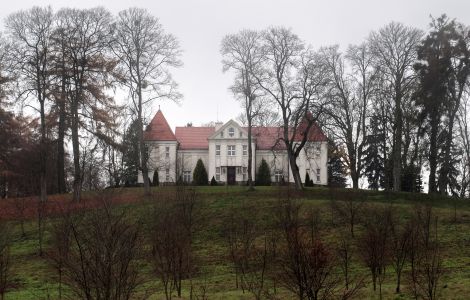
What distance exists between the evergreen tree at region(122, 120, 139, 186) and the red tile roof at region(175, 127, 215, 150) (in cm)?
725

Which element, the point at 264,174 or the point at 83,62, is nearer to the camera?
the point at 83,62

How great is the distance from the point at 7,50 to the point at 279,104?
19.8m

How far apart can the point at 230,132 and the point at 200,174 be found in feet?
21.7

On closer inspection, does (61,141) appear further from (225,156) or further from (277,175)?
(277,175)

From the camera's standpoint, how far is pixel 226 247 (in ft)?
85.1

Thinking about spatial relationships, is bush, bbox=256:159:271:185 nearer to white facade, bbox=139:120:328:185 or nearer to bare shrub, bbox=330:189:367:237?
white facade, bbox=139:120:328:185

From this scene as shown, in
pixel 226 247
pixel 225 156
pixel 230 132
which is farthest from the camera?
pixel 230 132

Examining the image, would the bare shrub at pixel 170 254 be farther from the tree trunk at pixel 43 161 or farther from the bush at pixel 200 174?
the bush at pixel 200 174

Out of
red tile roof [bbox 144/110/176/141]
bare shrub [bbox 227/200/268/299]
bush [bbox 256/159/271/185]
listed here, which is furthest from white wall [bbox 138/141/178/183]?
bare shrub [bbox 227/200/268/299]

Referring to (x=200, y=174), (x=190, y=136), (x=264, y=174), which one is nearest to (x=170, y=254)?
(x=200, y=174)

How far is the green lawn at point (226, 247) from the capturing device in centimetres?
1820

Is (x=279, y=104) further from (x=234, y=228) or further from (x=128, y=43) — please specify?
(x=234, y=228)

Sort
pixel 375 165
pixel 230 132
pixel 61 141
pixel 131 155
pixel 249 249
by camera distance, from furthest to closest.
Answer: pixel 230 132 → pixel 375 165 → pixel 131 155 → pixel 61 141 → pixel 249 249

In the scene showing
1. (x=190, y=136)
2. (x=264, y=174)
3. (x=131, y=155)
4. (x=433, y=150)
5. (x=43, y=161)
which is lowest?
(x=264, y=174)
